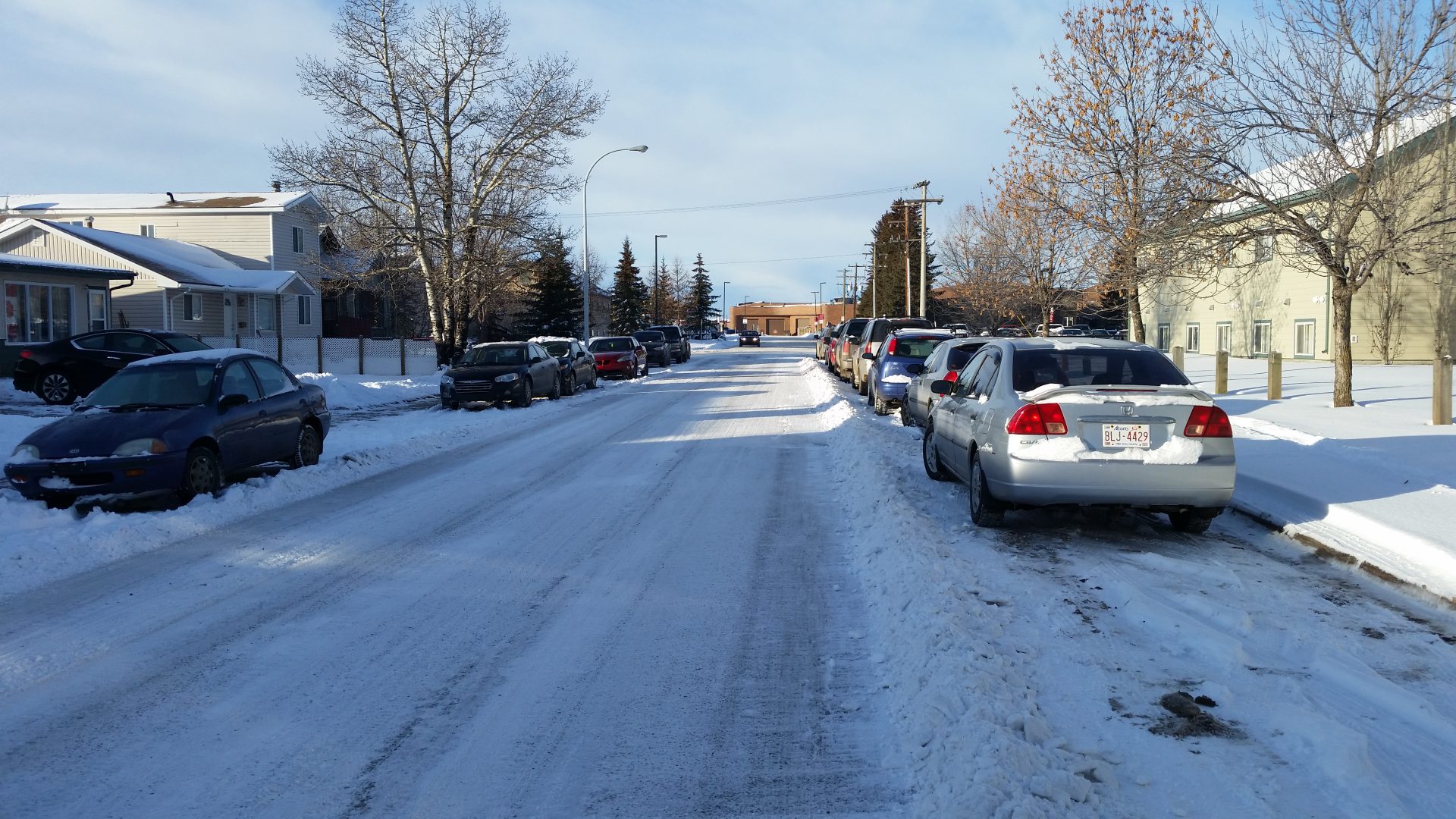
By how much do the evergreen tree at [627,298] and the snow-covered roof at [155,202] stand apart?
111 ft

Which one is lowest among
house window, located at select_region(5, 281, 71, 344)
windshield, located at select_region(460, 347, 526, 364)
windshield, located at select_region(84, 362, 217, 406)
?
windshield, located at select_region(84, 362, 217, 406)

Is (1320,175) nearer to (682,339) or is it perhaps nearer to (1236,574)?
(1236,574)

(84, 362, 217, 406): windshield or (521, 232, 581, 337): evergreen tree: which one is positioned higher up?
(521, 232, 581, 337): evergreen tree

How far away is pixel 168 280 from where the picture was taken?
113 ft

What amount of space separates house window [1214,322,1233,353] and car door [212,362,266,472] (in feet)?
118

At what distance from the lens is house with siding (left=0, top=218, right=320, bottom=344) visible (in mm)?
35000

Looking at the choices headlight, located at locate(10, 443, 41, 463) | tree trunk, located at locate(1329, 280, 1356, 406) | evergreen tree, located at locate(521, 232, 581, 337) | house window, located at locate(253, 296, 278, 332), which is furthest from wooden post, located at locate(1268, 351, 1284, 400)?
evergreen tree, located at locate(521, 232, 581, 337)

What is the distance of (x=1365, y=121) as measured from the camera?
15.3 metres

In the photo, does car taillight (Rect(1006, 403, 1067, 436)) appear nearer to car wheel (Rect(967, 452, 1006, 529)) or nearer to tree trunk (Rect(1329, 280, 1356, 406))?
car wheel (Rect(967, 452, 1006, 529))

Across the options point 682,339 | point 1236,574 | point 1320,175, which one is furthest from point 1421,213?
point 682,339

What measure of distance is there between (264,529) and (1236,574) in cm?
778

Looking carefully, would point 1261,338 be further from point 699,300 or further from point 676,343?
point 699,300

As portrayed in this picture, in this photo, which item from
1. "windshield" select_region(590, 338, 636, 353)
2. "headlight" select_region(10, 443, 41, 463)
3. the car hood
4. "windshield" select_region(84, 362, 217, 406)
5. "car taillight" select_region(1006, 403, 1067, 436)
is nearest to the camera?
"car taillight" select_region(1006, 403, 1067, 436)

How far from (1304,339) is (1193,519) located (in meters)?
29.4
